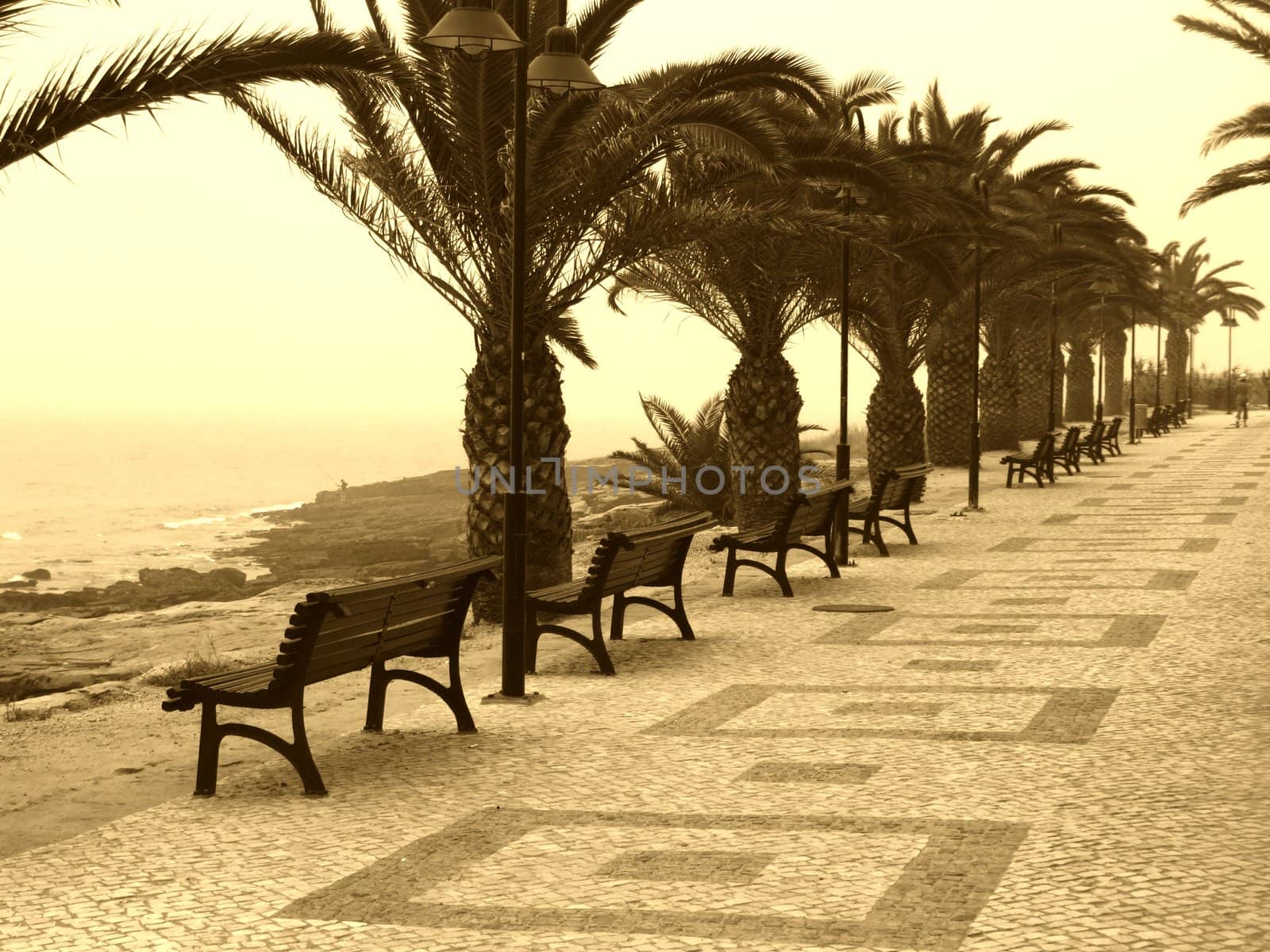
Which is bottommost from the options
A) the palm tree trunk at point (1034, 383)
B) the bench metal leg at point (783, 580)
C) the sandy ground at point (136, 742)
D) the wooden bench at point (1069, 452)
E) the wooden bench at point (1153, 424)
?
the sandy ground at point (136, 742)

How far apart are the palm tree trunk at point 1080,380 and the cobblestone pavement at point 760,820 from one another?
45.2m

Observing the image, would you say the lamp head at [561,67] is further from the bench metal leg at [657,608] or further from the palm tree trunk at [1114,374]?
the palm tree trunk at [1114,374]

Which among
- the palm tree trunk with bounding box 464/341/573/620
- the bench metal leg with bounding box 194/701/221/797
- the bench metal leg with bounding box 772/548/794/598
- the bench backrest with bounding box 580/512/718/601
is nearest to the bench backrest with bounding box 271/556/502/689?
the bench metal leg with bounding box 194/701/221/797

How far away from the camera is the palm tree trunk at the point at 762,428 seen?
62.9 feet

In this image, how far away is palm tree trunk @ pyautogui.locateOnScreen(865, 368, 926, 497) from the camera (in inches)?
976

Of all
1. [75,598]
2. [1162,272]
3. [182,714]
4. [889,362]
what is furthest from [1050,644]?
[1162,272]

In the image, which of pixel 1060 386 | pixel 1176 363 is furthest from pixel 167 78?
pixel 1176 363

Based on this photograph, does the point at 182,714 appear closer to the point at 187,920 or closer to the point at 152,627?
the point at 187,920

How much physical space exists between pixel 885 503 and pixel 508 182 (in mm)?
6523

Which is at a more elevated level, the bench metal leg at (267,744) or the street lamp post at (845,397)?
the street lamp post at (845,397)

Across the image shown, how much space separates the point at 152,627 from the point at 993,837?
12520mm

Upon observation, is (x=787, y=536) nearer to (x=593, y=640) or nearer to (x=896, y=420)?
(x=593, y=640)

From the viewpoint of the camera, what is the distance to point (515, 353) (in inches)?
347

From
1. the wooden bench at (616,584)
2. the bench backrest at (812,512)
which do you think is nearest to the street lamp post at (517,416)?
the wooden bench at (616,584)
